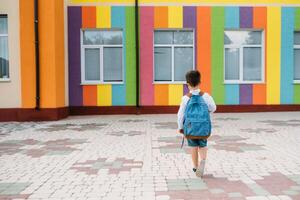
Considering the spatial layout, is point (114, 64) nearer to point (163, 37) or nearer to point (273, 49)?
point (163, 37)

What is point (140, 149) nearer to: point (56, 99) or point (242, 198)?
point (242, 198)

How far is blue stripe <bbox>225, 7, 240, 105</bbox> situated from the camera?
16.7 metres

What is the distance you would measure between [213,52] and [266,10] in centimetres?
274

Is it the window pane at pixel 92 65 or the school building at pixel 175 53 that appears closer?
the school building at pixel 175 53

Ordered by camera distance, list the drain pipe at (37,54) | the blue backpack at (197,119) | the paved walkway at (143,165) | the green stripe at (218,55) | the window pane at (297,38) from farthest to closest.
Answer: the window pane at (297,38) → the green stripe at (218,55) → the drain pipe at (37,54) → the blue backpack at (197,119) → the paved walkway at (143,165)

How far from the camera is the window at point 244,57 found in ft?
55.7

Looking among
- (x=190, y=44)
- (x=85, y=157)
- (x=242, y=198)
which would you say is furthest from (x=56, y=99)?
(x=242, y=198)

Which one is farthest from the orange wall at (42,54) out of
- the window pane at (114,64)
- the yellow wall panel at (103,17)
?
the window pane at (114,64)

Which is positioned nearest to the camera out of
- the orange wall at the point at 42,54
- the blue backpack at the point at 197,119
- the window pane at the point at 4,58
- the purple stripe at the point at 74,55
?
the blue backpack at the point at 197,119

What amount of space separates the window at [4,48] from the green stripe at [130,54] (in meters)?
4.52

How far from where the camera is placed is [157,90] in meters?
16.6

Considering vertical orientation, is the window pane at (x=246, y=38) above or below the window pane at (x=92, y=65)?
above

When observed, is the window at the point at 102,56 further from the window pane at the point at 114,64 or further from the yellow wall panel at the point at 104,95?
the yellow wall panel at the point at 104,95

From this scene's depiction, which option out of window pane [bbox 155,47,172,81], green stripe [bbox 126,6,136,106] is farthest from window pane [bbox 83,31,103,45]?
window pane [bbox 155,47,172,81]
